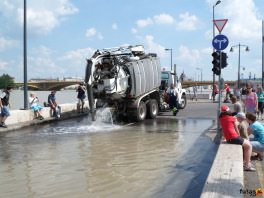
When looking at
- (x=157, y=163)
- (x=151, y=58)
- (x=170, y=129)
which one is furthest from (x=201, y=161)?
(x=151, y=58)

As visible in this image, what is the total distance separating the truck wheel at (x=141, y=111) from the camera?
1959 cm

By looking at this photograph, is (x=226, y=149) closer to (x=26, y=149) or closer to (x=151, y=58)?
(x=26, y=149)

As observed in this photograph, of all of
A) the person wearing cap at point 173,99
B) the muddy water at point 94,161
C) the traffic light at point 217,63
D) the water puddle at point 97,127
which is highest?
the traffic light at point 217,63

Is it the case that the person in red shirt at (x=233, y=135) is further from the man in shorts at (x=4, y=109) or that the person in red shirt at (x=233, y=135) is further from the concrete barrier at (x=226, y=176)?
the man in shorts at (x=4, y=109)

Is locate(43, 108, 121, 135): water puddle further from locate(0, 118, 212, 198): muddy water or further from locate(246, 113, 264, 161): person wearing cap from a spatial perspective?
locate(246, 113, 264, 161): person wearing cap

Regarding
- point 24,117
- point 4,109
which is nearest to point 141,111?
point 24,117

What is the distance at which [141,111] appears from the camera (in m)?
20.0

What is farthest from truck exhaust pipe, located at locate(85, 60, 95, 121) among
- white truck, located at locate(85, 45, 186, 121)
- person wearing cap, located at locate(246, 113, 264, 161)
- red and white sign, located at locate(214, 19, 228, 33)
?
person wearing cap, located at locate(246, 113, 264, 161)

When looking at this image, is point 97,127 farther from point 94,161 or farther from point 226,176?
point 226,176

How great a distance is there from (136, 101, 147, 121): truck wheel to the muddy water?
2863 millimetres

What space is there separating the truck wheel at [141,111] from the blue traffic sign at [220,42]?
6.70 meters

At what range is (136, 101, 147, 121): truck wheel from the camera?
1959cm

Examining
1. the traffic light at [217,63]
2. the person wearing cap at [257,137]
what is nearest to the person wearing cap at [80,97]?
the traffic light at [217,63]

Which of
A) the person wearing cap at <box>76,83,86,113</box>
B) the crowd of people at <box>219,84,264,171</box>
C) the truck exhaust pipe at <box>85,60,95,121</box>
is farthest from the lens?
the person wearing cap at <box>76,83,86,113</box>
